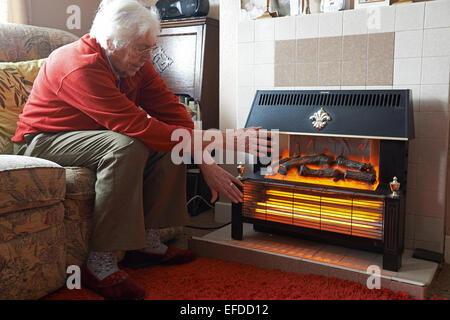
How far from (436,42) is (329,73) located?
43cm

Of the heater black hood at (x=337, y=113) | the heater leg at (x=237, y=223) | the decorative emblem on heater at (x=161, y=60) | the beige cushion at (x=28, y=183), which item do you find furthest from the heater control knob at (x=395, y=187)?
the decorative emblem on heater at (x=161, y=60)

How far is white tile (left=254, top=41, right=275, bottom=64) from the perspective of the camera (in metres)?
2.02

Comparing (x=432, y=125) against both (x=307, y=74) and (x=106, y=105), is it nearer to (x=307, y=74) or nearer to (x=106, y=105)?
(x=307, y=74)

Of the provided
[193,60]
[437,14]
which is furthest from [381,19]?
[193,60]

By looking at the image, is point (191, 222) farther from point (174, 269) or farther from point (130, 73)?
point (130, 73)

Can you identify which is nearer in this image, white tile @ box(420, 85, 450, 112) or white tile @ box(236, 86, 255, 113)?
white tile @ box(420, 85, 450, 112)

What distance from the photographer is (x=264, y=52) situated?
6.69ft

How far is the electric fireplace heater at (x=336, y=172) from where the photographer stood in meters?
1.55

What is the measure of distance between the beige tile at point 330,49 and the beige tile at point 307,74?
0.05 metres

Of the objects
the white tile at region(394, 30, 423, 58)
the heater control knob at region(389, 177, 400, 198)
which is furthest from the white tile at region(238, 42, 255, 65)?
the heater control knob at region(389, 177, 400, 198)

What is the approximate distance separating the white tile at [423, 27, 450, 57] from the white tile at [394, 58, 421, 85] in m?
0.05

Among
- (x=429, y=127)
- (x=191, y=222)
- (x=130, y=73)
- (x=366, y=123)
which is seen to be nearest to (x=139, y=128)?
(x=130, y=73)

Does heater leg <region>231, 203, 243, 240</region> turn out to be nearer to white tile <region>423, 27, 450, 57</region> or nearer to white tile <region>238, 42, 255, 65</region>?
white tile <region>238, 42, 255, 65</region>
